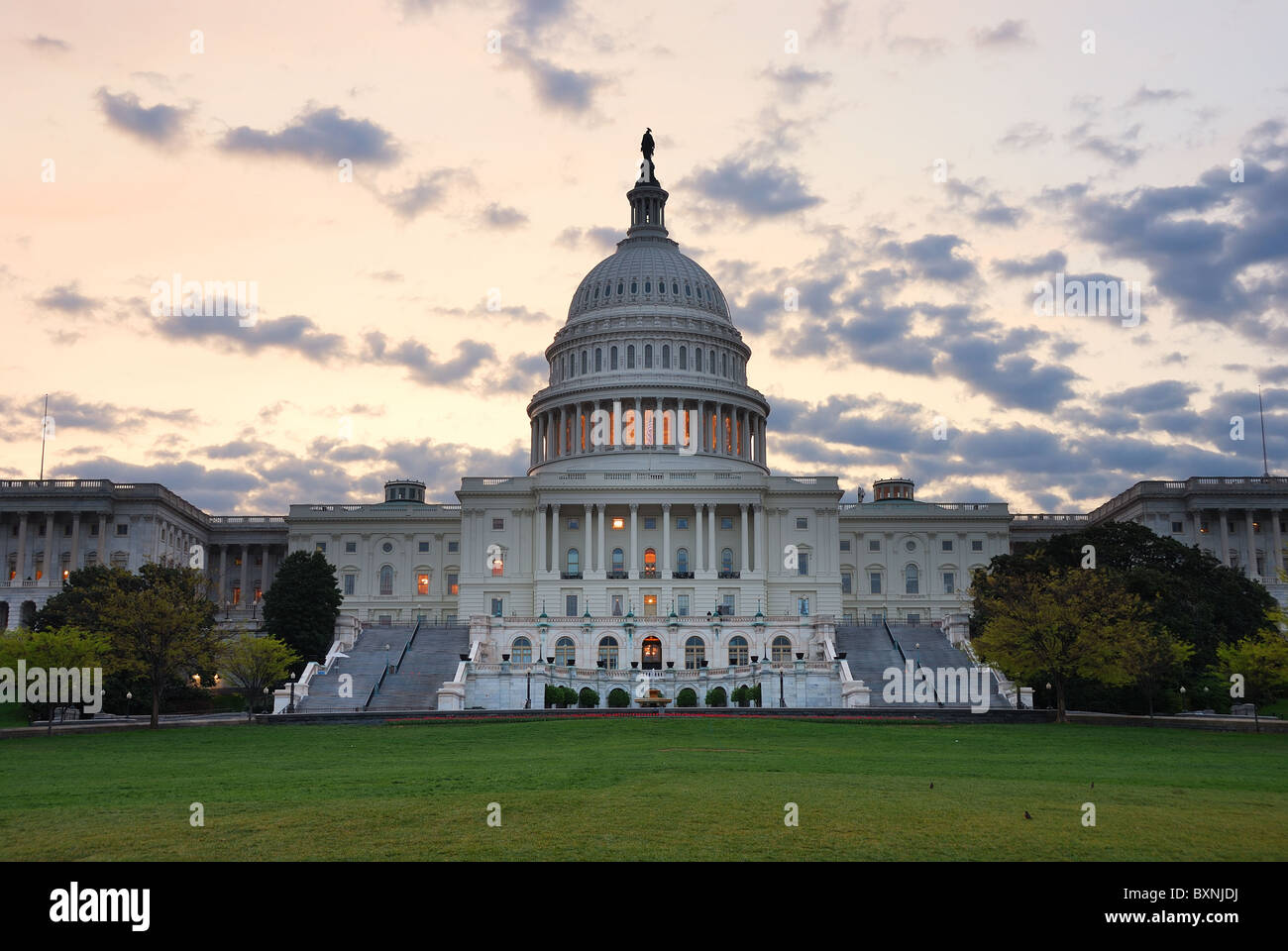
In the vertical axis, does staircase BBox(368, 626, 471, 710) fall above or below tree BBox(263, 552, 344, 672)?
below

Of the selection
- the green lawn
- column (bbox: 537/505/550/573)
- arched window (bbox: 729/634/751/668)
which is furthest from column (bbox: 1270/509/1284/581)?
the green lawn

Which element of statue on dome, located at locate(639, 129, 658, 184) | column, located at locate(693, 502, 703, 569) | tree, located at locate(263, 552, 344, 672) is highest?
statue on dome, located at locate(639, 129, 658, 184)

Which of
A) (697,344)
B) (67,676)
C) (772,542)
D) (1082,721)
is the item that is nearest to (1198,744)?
(1082,721)

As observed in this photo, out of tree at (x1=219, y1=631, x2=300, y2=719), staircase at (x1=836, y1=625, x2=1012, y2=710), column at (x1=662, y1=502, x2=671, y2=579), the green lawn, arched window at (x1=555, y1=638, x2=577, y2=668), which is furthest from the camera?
column at (x1=662, y1=502, x2=671, y2=579)

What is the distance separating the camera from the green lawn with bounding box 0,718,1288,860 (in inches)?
711

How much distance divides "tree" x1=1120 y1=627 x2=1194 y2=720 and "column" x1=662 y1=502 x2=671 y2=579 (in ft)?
167

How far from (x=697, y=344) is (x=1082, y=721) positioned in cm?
7751

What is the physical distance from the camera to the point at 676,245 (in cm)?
14438

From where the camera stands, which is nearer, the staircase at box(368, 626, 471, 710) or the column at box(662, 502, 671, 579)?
the staircase at box(368, 626, 471, 710)

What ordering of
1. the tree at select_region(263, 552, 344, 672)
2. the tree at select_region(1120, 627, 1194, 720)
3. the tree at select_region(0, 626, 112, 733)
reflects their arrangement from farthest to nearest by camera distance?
1. the tree at select_region(263, 552, 344, 672)
2. the tree at select_region(0, 626, 112, 733)
3. the tree at select_region(1120, 627, 1194, 720)

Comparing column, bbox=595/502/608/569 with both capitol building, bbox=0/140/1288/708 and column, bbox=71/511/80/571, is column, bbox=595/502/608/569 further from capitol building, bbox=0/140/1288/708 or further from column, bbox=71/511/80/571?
column, bbox=71/511/80/571

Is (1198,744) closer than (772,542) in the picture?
Yes

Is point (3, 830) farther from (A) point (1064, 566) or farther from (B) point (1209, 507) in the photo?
(B) point (1209, 507)
